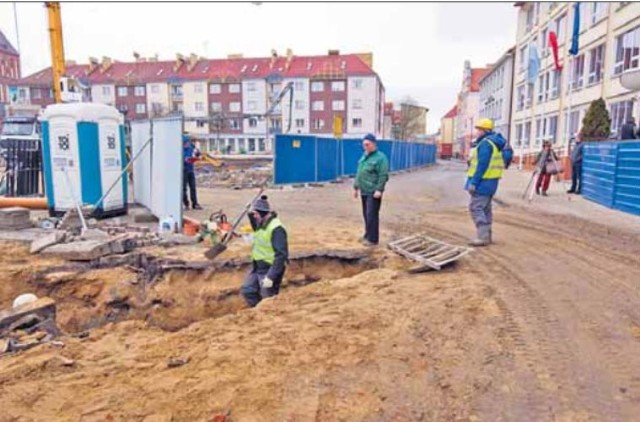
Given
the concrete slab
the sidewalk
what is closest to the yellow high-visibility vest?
the sidewalk

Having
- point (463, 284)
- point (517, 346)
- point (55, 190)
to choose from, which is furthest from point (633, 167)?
point (55, 190)

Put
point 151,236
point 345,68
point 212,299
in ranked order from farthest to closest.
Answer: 1. point 345,68
2. point 151,236
3. point 212,299

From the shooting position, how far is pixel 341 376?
3.51 metres

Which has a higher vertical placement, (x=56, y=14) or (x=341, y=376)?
(x=56, y=14)

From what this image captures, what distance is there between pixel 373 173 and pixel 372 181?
12cm

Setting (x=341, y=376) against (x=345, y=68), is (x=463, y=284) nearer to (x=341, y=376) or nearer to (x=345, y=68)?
(x=341, y=376)

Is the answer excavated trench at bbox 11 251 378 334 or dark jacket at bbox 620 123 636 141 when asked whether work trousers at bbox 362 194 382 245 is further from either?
dark jacket at bbox 620 123 636 141

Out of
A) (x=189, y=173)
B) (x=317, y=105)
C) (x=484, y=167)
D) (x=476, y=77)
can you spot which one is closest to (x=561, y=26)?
(x=189, y=173)

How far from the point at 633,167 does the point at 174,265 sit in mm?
10465

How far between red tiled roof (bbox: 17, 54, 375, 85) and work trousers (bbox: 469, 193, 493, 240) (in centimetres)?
5944

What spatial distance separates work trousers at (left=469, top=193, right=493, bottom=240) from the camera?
23.9 feet

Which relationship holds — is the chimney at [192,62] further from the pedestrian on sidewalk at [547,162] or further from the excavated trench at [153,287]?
the excavated trench at [153,287]

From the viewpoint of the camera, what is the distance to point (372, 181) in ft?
24.4

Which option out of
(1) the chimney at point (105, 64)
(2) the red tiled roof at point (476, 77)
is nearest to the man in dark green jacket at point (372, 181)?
(2) the red tiled roof at point (476, 77)
